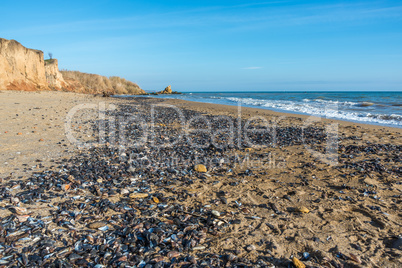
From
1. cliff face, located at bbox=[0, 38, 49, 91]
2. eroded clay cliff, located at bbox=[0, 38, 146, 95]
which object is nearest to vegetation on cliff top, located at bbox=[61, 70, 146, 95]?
eroded clay cliff, located at bbox=[0, 38, 146, 95]

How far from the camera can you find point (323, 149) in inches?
288

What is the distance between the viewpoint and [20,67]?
2392 cm

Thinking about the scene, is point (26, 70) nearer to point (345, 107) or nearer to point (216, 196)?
point (216, 196)

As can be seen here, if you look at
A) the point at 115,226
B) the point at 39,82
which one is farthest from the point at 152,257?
the point at 39,82

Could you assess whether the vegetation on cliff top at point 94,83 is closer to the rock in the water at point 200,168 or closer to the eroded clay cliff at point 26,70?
the eroded clay cliff at point 26,70

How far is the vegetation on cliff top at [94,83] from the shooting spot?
1601 inches

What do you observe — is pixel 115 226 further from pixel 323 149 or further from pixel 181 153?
pixel 323 149

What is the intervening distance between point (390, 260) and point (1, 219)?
16.5 feet

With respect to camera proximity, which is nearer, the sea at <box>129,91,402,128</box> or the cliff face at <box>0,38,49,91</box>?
the sea at <box>129,91,402,128</box>

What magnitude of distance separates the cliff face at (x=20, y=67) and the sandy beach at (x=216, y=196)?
63.0ft

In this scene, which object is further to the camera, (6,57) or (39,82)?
(39,82)

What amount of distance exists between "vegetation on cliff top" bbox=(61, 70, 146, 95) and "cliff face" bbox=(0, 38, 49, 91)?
30.3 ft

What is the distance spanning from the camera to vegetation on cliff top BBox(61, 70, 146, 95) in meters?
40.7

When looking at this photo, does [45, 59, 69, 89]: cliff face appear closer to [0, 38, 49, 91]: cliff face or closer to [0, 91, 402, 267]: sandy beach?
[0, 38, 49, 91]: cliff face
